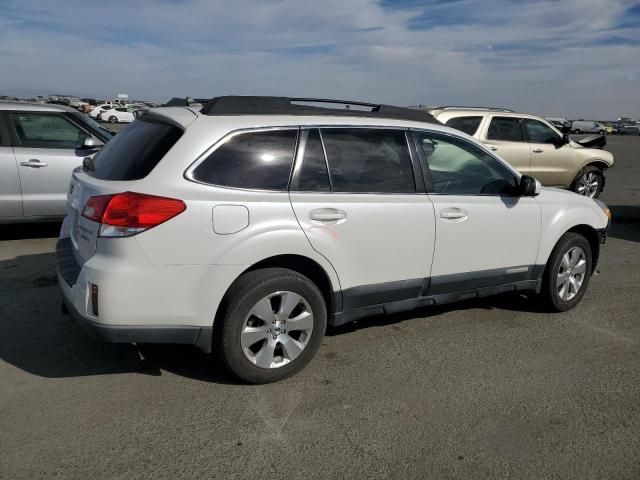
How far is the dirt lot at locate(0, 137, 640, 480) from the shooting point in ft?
9.20

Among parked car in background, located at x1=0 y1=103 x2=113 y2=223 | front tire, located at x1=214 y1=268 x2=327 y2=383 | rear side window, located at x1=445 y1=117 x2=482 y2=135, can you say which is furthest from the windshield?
rear side window, located at x1=445 y1=117 x2=482 y2=135

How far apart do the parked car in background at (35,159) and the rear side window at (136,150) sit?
126 inches

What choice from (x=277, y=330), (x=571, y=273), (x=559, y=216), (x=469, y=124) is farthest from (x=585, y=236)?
(x=469, y=124)

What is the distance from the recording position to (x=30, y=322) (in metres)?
4.37

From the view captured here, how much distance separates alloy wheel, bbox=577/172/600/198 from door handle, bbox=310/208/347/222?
9007mm

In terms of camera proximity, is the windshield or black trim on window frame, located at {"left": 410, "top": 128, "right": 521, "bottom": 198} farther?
the windshield

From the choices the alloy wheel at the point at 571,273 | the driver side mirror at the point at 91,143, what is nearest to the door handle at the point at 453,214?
the alloy wheel at the point at 571,273

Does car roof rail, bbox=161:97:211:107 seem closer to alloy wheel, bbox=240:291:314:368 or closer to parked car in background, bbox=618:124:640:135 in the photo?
alloy wheel, bbox=240:291:314:368

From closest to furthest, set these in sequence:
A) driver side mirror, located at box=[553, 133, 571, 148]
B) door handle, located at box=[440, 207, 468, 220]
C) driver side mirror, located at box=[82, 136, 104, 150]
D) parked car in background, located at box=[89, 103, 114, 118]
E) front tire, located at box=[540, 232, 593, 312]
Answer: door handle, located at box=[440, 207, 468, 220], front tire, located at box=[540, 232, 593, 312], driver side mirror, located at box=[82, 136, 104, 150], driver side mirror, located at box=[553, 133, 571, 148], parked car in background, located at box=[89, 103, 114, 118]

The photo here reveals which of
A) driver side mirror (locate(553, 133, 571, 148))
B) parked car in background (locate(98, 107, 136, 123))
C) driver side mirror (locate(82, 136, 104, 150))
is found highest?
driver side mirror (locate(553, 133, 571, 148))

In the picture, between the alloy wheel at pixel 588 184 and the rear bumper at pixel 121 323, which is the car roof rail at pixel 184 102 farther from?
the alloy wheel at pixel 588 184

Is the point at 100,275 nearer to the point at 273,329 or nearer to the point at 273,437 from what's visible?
the point at 273,329

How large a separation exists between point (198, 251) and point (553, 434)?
219 cm

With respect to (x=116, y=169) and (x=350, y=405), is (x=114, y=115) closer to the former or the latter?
(x=116, y=169)
